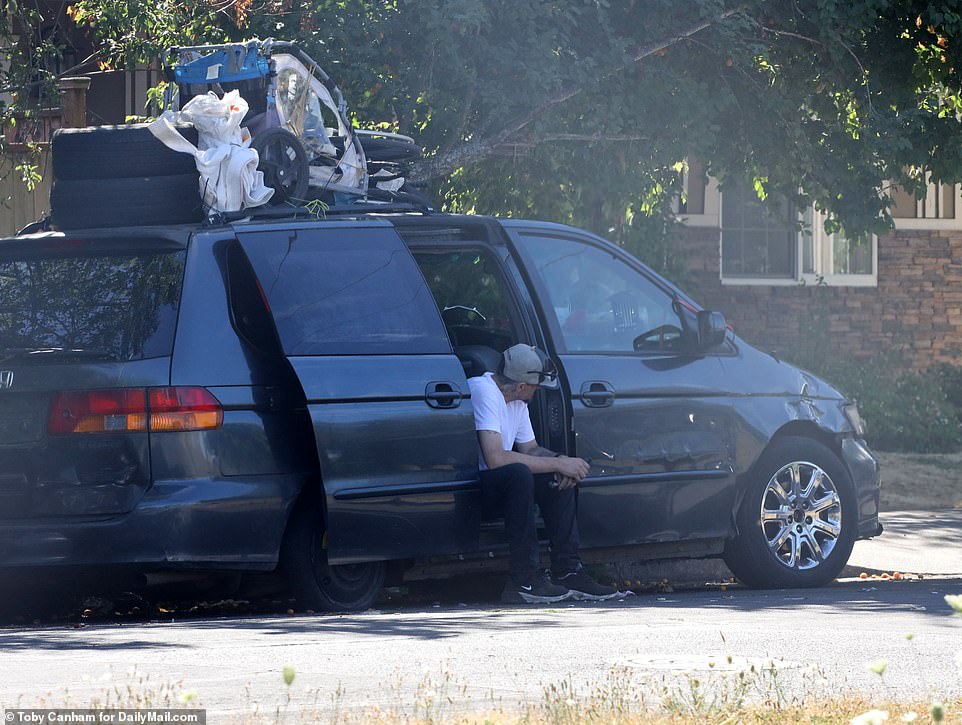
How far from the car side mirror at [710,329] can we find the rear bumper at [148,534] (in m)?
2.75

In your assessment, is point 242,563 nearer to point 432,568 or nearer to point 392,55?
point 432,568

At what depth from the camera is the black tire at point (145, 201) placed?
27.1 ft

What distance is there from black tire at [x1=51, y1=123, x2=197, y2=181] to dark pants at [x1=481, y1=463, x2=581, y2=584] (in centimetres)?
209

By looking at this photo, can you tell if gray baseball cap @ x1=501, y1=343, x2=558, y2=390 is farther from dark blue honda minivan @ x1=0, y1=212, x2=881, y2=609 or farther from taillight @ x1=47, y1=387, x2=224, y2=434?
taillight @ x1=47, y1=387, x2=224, y2=434

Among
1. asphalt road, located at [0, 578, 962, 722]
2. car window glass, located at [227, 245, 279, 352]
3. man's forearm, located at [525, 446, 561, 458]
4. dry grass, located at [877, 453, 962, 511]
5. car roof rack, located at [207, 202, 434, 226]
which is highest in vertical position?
car roof rack, located at [207, 202, 434, 226]

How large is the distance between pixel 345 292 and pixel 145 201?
108 cm

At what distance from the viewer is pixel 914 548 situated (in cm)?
1136

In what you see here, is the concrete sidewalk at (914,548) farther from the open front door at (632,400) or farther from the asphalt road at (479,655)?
the asphalt road at (479,655)

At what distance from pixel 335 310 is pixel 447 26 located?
158 inches

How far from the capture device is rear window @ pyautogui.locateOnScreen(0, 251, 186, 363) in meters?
7.47

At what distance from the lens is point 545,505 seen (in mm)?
8570

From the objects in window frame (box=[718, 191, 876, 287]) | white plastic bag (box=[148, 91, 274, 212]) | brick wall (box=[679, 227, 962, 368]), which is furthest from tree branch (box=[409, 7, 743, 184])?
window frame (box=[718, 191, 876, 287])

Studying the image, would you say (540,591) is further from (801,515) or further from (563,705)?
(563,705)

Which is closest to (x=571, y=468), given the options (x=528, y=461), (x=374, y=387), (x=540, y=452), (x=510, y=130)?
(x=528, y=461)
